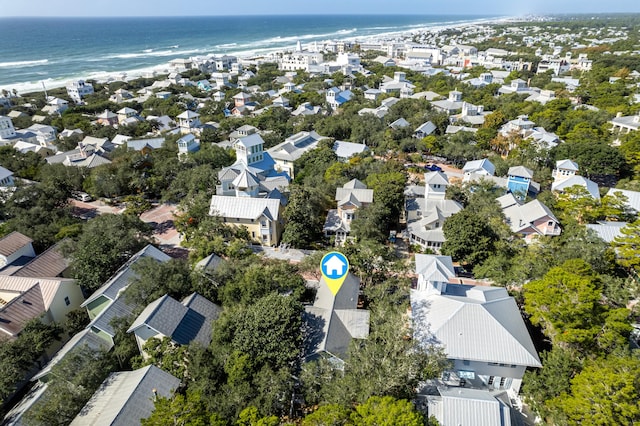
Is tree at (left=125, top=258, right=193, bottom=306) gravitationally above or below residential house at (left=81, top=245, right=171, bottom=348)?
above

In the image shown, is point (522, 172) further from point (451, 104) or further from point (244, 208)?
point (451, 104)

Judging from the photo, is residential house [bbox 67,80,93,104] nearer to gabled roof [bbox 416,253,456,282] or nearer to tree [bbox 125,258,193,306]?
tree [bbox 125,258,193,306]

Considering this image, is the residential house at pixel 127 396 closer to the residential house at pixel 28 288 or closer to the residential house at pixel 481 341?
the residential house at pixel 28 288

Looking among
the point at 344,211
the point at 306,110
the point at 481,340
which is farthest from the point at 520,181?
the point at 306,110

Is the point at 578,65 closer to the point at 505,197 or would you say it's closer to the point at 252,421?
the point at 505,197

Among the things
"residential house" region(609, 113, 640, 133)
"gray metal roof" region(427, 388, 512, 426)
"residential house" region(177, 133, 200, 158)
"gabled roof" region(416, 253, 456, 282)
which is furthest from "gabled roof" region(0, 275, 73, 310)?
"residential house" region(609, 113, 640, 133)
